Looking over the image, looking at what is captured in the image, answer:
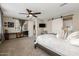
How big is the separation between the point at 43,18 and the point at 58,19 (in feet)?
1.06

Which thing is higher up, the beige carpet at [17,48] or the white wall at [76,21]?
the white wall at [76,21]

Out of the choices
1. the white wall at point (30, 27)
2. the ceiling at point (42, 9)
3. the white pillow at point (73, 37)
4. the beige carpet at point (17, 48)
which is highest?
the ceiling at point (42, 9)

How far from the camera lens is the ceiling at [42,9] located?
67.1 inches

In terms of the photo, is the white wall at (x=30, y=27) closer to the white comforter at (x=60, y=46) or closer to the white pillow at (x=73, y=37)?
the white comforter at (x=60, y=46)

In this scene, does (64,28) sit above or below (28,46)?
above

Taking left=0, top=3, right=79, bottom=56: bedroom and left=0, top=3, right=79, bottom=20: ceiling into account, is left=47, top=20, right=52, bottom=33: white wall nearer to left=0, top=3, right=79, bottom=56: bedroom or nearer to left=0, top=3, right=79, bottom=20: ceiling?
left=0, top=3, right=79, bottom=56: bedroom

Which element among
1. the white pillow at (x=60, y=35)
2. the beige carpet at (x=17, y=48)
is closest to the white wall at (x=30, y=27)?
the beige carpet at (x=17, y=48)

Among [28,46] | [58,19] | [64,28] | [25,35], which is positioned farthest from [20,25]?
[64,28]

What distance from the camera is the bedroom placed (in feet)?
5.78

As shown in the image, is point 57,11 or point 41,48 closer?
point 57,11

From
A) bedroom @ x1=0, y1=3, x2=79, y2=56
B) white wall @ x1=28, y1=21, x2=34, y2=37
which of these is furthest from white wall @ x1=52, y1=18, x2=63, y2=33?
white wall @ x1=28, y1=21, x2=34, y2=37

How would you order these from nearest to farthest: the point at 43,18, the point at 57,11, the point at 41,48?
the point at 57,11 < the point at 43,18 < the point at 41,48

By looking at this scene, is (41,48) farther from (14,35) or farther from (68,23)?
(68,23)

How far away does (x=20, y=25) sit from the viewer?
204cm
